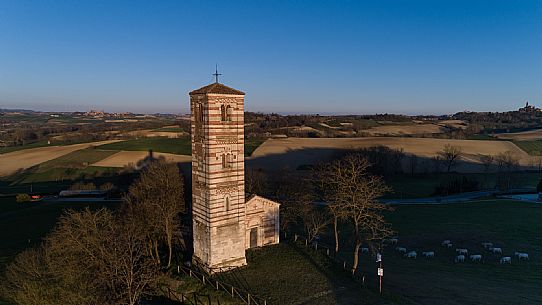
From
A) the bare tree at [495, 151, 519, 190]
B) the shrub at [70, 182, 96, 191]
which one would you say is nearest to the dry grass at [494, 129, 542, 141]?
the bare tree at [495, 151, 519, 190]

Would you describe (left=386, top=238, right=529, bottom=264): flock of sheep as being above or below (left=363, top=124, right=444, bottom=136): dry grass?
below

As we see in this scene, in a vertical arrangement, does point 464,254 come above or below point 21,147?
below

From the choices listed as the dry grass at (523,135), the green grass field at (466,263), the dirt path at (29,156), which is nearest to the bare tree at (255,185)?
the green grass field at (466,263)

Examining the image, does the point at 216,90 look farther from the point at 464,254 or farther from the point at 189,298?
the point at 464,254

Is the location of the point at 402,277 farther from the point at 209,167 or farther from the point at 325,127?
the point at 325,127

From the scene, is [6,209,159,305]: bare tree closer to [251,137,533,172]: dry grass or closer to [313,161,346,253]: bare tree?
[313,161,346,253]: bare tree

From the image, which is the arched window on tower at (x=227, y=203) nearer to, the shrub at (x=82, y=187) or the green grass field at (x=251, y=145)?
the shrub at (x=82, y=187)

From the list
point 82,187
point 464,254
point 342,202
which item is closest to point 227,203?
point 342,202
